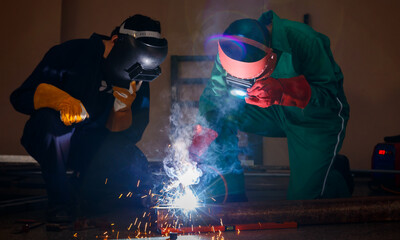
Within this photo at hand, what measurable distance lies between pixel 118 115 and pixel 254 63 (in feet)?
3.50

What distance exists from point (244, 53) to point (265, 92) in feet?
0.82

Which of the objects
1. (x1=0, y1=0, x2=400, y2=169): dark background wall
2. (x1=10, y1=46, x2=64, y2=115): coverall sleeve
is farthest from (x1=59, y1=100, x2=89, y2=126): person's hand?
(x1=0, y1=0, x2=400, y2=169): dark background wall

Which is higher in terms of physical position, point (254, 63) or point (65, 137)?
point (254, 63)

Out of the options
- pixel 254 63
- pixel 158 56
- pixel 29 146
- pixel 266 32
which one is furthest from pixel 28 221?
pixel 266 32

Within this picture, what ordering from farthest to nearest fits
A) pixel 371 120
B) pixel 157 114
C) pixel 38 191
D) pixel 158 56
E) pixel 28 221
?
1. pixel 157 114
2. pixel 371 120
3. pixel 38 191
4. pixel 158 56
5. pixel 28 221

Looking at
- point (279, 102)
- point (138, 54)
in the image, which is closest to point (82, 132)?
point (138, 54)

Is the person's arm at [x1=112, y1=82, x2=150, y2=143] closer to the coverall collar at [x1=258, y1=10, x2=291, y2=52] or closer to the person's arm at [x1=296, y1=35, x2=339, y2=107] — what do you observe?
the coverall collar at [x1=258, y1=10, x2=291, y2=52]

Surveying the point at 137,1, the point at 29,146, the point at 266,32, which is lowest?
the point at 29,146

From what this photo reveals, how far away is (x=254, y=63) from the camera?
1.98 m

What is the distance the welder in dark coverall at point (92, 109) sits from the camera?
2.05m

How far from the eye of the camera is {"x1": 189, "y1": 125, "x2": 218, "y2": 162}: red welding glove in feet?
7.64

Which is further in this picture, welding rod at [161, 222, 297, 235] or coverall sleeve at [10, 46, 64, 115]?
coverall sleeve at [10, 46, 64, 115]

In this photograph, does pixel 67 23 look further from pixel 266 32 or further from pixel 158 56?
pixel 266 32

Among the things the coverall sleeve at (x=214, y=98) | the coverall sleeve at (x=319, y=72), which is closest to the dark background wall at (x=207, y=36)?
the coverall sleeve at (x=214, y=98)
